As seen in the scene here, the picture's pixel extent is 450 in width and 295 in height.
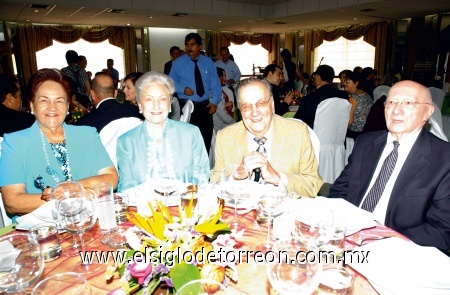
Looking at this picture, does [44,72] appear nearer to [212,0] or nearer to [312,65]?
[212,0]

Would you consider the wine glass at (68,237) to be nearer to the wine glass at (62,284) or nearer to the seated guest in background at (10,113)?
the wine glass at (62,284)

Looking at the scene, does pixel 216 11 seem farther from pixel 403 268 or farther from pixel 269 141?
pixel 403 268

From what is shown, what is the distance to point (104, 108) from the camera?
11.0 feet

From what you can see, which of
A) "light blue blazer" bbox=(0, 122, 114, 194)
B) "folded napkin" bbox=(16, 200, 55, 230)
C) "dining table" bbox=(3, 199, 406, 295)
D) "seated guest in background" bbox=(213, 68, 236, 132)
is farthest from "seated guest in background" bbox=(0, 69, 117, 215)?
"seated guest in background" bbox=(213, 68, 236, 132)

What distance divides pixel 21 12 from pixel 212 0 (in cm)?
570

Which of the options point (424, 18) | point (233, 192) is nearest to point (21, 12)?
point (233, 192)

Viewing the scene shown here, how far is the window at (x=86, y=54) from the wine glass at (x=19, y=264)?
14.4 m

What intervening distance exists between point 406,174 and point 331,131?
2.47 metres

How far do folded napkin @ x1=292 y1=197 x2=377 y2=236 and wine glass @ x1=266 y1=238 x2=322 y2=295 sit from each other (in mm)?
376

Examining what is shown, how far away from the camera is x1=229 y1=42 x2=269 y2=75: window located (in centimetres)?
1762

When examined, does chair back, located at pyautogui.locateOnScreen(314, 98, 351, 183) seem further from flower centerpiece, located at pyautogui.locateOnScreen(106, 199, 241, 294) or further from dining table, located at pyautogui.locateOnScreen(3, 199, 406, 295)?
flower centerpiece, located at pyautogui.locateOnScreen(106, 199, 241, 294)

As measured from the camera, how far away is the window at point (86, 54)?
13.5 m

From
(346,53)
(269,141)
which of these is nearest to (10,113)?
(269,141)

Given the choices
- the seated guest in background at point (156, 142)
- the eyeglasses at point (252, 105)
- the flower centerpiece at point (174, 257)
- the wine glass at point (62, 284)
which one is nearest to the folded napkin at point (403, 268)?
the flower centerpiece at point (174, 257)
